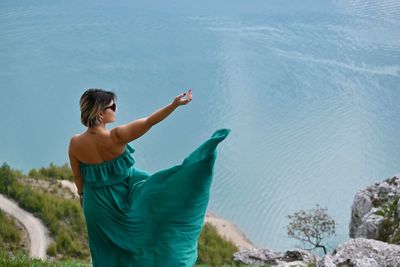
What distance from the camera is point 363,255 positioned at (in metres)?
4.18

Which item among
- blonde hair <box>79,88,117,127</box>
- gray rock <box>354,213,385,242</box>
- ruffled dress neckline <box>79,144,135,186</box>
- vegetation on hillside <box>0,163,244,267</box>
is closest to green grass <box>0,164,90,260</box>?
vegetation on hillside <box>0,163,244,267</box>

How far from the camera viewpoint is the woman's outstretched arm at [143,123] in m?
3.43

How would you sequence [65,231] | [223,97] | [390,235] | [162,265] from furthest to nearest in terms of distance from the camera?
[223,97]
[65,231]
[390,235]
[162,265]

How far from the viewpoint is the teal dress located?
3.67 m

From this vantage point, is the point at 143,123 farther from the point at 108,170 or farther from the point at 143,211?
the point at 143,211

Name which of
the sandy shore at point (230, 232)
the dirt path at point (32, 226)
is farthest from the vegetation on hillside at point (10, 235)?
the sandy shore at point (230, 232)

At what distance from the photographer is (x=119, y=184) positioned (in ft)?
12.5

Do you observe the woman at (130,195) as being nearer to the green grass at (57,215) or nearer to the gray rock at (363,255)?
the gray rock at (363,255)

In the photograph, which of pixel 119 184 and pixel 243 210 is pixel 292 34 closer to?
pixel 243 210

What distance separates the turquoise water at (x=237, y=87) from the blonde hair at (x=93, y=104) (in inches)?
624

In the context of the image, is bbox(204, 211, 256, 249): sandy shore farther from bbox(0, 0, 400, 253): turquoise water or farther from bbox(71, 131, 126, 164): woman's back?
bbox(71, 131, 126, 164): woman's back

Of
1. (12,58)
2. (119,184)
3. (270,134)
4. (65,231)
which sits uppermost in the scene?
(12,58)

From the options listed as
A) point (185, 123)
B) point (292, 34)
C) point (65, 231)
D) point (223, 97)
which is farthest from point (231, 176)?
point (292, 34)

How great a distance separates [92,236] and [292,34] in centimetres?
2760
